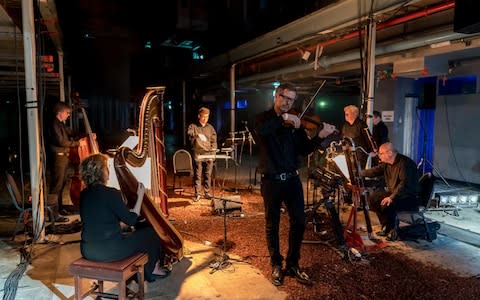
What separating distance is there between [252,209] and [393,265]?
2.95m

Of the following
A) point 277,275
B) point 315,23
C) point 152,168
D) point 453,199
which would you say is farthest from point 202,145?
point 453,199

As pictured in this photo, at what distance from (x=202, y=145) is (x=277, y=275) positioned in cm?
395

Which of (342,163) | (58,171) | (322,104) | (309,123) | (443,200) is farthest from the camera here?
(322,104)

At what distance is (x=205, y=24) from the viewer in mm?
21938

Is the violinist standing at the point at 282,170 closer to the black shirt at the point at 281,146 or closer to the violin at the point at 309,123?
the black shirt at the point at 281,146

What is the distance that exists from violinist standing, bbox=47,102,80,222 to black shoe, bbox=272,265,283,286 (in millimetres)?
3678

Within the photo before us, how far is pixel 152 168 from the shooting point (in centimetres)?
451

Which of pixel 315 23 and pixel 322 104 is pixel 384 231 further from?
pixel 322 104

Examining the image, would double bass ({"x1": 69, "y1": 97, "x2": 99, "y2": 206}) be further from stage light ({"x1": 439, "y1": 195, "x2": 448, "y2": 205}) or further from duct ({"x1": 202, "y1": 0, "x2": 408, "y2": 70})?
stage light ({"x1": 439, "y1": 195, "x2": 448, "y2": 205})

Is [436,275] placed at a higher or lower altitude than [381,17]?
lower

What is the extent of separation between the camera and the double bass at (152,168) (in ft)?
12.2

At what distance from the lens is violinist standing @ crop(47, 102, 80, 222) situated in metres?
6.23

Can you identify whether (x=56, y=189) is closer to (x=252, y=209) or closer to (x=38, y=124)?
(x=38, y=124)

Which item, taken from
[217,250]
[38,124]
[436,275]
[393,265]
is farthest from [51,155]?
[436,275]
